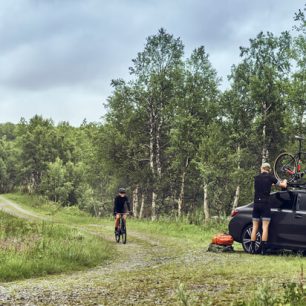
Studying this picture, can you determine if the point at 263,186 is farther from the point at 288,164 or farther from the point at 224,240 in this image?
the point at 288,164

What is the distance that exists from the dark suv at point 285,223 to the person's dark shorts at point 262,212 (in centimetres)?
A: 40

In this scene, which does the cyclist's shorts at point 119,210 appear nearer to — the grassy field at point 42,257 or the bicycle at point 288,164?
the grassy field at point 42,257

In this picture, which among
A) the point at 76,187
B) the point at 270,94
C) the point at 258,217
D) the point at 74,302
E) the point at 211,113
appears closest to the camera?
the point at 74,302

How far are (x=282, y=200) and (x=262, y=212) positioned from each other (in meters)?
0.80

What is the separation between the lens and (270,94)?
1564 inches

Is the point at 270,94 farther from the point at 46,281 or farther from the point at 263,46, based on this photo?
the point at 46,281

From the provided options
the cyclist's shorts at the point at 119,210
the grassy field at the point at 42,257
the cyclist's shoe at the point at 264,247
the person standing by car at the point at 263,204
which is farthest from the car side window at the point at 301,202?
the cyclist's shorts at the point at 119,210

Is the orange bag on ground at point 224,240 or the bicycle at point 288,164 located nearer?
the orange bag on ground at point 224,240

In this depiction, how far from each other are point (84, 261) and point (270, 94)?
103 ft

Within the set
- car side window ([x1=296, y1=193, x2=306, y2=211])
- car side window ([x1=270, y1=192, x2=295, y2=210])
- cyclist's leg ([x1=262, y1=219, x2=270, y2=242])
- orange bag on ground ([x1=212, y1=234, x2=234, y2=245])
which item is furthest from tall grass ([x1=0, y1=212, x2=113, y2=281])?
car side window ([x1=296, y1=193, x2=306, y2=211])

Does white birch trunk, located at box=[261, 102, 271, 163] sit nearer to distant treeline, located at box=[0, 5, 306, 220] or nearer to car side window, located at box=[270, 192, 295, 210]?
distant treeline, located at box=[0, 5, 306, 220]

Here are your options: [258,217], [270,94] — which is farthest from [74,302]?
[270,94]

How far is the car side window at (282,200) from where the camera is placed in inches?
502

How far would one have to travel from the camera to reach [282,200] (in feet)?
42.3
